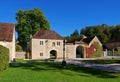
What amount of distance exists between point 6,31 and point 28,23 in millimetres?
33806

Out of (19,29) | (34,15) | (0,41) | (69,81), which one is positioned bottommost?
(69,81)

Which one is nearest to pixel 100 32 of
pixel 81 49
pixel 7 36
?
pixel 81 49

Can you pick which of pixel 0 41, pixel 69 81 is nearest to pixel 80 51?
pixel 0 41

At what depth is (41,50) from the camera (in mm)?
58750

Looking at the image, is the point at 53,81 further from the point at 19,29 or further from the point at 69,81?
the point at 19,29

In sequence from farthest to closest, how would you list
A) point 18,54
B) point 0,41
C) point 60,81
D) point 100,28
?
1. point 100,28
2. point 18,54
3. point 0,41
4. point 60,81

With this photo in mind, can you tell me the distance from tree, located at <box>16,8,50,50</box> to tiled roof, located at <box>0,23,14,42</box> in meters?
29.8

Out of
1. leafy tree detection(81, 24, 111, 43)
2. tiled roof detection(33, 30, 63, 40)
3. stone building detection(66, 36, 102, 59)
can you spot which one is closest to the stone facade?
tiled roof detection(33, 30, 63, 40)

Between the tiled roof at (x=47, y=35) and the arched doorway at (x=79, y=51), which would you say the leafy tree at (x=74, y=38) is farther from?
the tiled roof at (x=47, y=35)

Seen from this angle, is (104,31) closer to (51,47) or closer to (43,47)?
(51,47)

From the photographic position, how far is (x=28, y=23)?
7088cm

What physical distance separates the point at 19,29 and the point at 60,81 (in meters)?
56.0

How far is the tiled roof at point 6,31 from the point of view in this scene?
3559 centimetres

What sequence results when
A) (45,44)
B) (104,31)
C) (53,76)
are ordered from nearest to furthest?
(53,76)
(45,44)
(104,31)
